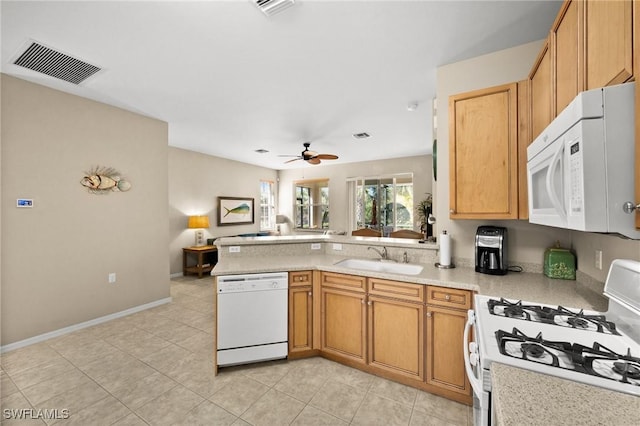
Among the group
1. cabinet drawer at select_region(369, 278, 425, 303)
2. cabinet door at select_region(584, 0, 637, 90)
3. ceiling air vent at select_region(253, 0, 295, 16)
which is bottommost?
cabinet drawer at select_region(369, 278, 425, 303)

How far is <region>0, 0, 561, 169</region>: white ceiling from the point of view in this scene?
1.77m

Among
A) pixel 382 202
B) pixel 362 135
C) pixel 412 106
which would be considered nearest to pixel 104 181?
pixel 362 135

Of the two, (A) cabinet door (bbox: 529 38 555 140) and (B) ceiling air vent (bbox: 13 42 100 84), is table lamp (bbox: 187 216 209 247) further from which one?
(A) cabinet door (bbox: 529 38 555 140)

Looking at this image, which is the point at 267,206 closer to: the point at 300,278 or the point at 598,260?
the point at 300,278

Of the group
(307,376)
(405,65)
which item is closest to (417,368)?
(307,376)

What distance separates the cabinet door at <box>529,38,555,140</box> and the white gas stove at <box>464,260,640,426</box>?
2.88ft

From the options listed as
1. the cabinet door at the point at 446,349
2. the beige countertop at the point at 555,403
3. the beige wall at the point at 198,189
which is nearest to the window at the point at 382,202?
the beige wall at the point at 198,189

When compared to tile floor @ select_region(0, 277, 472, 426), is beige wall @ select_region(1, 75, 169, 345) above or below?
above

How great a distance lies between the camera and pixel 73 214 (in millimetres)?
3021

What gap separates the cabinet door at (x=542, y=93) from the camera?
1486 mm

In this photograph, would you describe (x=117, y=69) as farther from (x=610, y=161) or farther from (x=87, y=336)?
(x=610, y=161)

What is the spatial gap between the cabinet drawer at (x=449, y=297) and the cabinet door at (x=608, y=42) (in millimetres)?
1312

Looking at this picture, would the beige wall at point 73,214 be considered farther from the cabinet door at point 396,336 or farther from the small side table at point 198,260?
the cabinet door at point 396,336

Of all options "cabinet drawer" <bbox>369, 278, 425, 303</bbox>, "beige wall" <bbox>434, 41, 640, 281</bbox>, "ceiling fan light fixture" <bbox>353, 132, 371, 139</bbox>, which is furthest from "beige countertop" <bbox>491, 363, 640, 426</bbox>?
"ceiling fan light fixture" <bbox>353, 132, 371, 139</bbox>
